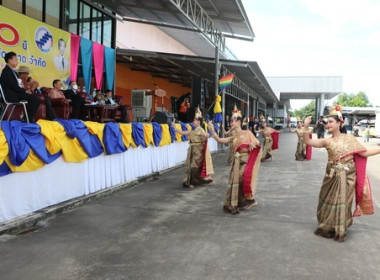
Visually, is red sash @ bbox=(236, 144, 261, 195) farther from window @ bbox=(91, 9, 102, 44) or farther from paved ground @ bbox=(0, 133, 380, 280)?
window @ bbox=(91, 9, 102, 44)

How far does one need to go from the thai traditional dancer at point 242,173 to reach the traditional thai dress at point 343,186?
142 centimetres

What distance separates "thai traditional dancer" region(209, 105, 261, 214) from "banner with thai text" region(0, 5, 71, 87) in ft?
21.1

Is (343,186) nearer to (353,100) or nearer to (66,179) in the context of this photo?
(66,179)

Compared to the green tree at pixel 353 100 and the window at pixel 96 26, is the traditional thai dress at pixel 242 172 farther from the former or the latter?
the green tree at pixel 353 100

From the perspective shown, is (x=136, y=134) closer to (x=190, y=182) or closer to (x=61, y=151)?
(x=190, y=182)

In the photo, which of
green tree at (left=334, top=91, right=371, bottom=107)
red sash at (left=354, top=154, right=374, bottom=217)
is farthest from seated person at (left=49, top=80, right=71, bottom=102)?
green tree at (left=334, top=91, right=371, bottom=107)

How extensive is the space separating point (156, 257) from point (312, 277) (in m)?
1.53

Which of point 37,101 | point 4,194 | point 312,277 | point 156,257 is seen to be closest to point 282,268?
point 312,277

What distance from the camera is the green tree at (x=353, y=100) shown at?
95.5m

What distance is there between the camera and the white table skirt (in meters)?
4.66

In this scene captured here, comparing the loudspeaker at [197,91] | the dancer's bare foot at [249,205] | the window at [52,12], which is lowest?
the dancer's bare foot at [249,205]

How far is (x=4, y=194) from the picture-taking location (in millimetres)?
4504

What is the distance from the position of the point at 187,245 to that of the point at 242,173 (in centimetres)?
190

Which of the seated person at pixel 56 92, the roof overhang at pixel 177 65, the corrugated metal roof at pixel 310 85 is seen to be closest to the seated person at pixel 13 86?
the seated person at pixel 56 92
